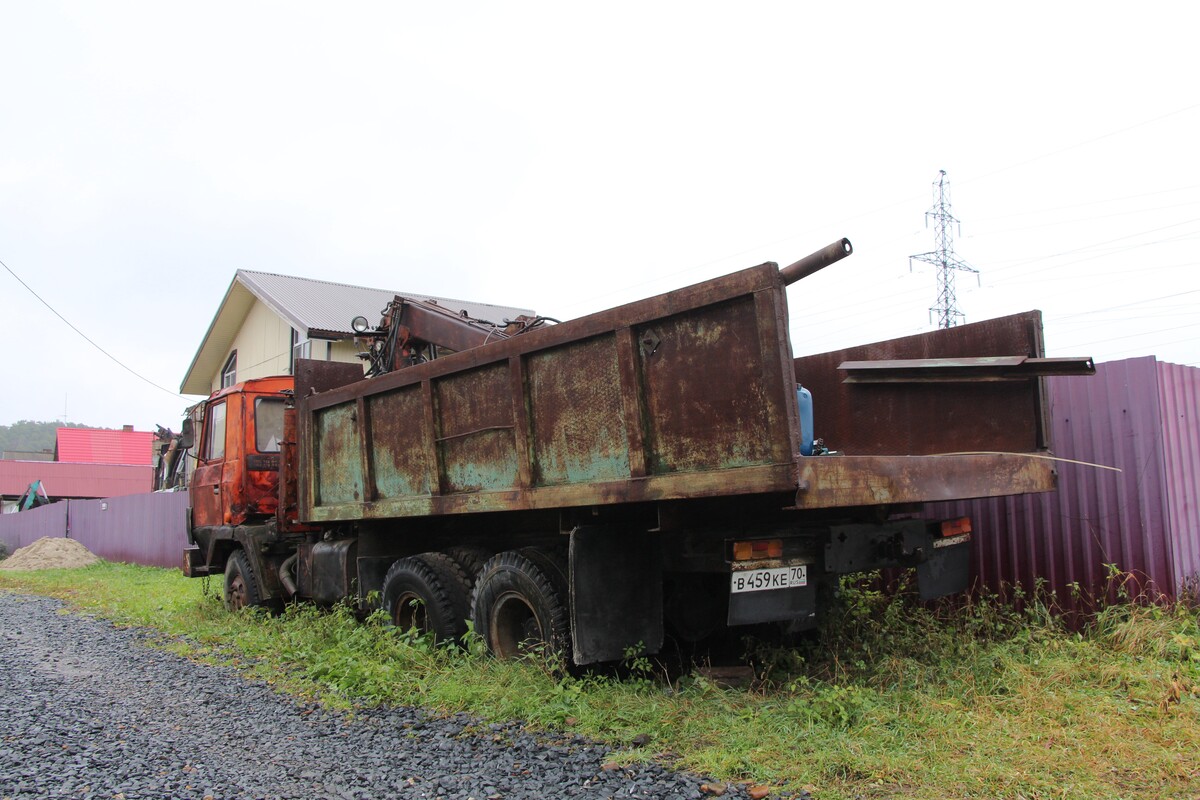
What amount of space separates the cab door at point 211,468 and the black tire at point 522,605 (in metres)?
4.59

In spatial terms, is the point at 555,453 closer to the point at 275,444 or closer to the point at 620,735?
the point at 620,735

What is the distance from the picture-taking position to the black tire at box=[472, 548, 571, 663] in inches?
201

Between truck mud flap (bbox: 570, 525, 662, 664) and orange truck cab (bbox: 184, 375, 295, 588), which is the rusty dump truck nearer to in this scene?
truck mud flap (bbox: 570, 525, 662, 664)

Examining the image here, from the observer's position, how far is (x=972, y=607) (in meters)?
6.06

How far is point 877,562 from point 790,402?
160 cm

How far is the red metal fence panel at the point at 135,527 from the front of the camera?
20.1 metres

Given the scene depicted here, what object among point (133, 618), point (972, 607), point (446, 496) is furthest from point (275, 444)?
point (972, 607)

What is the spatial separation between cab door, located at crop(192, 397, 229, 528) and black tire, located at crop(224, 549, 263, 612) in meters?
0.44

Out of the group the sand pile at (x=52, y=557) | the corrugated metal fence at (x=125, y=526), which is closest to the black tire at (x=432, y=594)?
the corrugated metal fence at (x=125, y=526)

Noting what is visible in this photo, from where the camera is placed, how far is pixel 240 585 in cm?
907

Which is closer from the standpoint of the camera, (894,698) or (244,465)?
(894,698)

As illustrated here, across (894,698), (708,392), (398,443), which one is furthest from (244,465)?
(894,698)

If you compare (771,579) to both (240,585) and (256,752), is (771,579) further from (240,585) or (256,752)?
(240,585)

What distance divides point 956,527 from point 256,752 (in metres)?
4.07
